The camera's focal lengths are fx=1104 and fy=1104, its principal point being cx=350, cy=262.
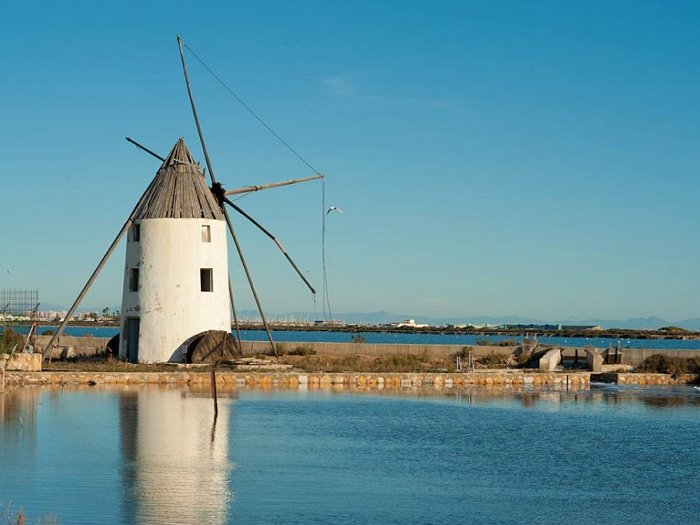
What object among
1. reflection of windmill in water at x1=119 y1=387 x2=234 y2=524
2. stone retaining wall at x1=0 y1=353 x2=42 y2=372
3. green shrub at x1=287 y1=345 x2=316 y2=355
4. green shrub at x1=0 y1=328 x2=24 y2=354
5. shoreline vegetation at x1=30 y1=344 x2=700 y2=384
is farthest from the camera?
green shrub at x1=287 y1=345 x2=316 y2=355

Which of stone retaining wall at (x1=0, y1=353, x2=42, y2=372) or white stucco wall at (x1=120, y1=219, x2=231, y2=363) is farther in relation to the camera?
white stucco wall at (x1=120, y1=219, x2=231, y2=363)

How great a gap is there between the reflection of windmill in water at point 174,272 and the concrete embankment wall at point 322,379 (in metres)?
2.36

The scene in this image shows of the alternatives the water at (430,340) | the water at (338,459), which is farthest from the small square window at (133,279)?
the water at (430,340)

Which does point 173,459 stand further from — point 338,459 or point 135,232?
point 135,232

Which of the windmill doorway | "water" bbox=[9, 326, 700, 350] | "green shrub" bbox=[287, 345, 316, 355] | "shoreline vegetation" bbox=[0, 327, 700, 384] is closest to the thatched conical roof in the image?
the windmill doorway

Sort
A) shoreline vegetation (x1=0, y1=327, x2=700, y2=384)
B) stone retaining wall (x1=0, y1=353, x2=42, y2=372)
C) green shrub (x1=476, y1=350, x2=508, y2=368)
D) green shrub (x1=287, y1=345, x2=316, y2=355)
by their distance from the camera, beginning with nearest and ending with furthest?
stone retaining wall (x1=0, y1=353, x2=42, y2=372), shoreline vegetation (x1=0, y1=327, x2=700, y2=384), green shrub (x1=287, y1=345, x2=316, y2=355), green shrub (x1=476, y1=350, x2=508, y2=368)

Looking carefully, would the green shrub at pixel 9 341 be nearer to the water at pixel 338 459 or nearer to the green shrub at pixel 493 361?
the water at pixel 338 459

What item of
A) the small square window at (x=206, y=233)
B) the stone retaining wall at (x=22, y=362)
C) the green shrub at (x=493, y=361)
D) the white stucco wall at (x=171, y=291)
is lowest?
the green shrub at (x=493, y=361)

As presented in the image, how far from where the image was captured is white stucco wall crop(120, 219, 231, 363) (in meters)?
28.4

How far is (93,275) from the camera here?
28.7 meters

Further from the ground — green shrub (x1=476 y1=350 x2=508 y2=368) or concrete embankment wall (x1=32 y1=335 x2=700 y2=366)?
concrete embankment wall (x1=32 y1=335 x2=700 y2=366)

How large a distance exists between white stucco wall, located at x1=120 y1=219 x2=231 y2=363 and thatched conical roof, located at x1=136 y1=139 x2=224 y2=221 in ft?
0.88

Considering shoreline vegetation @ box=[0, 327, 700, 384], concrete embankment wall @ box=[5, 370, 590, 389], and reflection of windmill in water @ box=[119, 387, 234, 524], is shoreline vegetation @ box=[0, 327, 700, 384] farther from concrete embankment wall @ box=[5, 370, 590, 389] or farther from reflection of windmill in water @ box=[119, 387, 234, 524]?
reflection of windmill in water @ box=[119, 387, 234, 524]

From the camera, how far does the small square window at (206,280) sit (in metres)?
29.1
